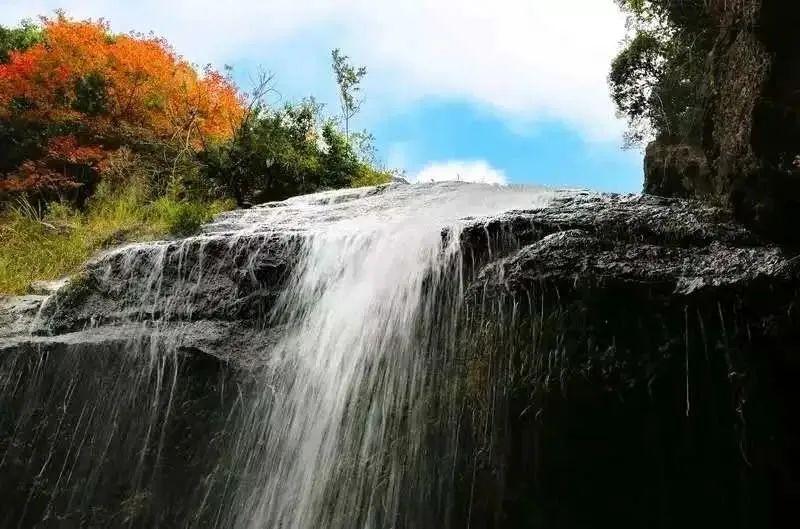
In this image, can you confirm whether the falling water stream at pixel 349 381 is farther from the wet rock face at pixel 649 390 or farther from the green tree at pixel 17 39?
the green tree at pixel 17 39

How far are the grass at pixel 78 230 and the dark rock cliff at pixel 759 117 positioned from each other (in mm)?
6288

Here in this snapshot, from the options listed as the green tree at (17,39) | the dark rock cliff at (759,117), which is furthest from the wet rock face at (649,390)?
the green tree at (17,39)

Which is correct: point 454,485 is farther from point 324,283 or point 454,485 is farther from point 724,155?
point 724,155

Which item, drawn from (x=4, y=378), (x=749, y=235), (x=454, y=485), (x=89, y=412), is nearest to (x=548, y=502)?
(x=454, y=485)

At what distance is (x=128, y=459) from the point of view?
573 centimetres

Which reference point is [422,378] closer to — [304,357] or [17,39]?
[304,357]

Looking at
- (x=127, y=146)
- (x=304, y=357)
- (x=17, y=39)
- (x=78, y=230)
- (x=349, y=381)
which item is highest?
(x=17, y=39)

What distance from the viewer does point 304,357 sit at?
5.46 meters

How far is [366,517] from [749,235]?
330 cm

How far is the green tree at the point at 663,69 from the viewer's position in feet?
27.3

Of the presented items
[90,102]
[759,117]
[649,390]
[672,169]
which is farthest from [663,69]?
[90,102]

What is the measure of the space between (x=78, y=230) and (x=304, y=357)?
6.16 m

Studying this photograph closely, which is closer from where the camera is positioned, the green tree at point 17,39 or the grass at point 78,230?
the grass at point 78,230

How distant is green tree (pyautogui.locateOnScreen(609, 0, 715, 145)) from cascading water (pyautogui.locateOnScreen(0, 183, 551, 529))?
3.22 metres
